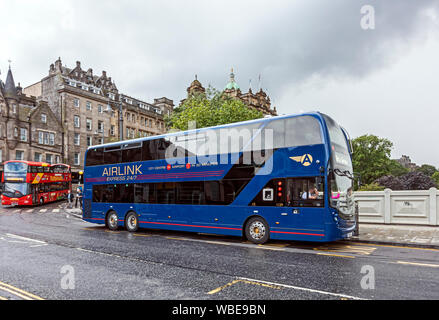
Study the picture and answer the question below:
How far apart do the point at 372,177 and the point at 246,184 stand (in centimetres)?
5293

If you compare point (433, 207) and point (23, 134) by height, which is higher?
point (23, 134)

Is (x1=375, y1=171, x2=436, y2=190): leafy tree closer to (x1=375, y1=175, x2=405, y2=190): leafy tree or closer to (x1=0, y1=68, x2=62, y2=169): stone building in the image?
(x1=375, y1=175, x2=405, y2=190): leafy tree

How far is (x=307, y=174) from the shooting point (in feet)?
32.1

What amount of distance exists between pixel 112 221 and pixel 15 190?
726 inches

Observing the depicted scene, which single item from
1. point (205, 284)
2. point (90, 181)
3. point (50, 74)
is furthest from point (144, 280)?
point (50, 74)

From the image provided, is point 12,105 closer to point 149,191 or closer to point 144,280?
point 149,191

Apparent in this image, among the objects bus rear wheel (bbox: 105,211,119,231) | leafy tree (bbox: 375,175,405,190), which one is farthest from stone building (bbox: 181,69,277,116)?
bus rear wheel (bbox: 105,211,119,231)

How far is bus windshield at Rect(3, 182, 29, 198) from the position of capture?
28.4m

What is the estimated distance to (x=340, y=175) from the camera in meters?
9.92

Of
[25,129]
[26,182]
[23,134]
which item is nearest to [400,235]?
[26,182]

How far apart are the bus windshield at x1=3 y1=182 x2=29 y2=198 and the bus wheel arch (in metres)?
25.1

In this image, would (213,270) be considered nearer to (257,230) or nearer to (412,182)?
(257,230)

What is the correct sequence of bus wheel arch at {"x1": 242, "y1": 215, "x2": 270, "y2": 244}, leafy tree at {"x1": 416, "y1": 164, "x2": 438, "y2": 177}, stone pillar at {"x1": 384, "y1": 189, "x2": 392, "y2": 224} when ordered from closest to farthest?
bus wheel arch at {"x1": 242, "y1": 215, "x2": 270, "y2": 244}, stone pillar at {"x1": 384, "y1": 189, "x2": 392, "y2": 224}, leafy tree at {"x1": 416, "y1": 164, "x2": 438, "y2": 177}

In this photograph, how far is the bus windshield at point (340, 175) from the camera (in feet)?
31.5
